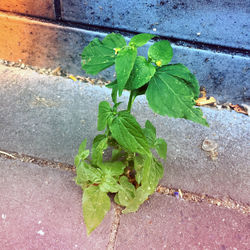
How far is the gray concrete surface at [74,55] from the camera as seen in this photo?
178 centimetres

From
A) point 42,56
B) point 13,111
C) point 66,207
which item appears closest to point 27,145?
point 13,111

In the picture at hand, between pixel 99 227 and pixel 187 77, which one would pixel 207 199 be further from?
pixel 187 77

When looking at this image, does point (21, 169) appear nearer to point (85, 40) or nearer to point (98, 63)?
point (98, 63)

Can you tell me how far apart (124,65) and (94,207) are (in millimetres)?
596

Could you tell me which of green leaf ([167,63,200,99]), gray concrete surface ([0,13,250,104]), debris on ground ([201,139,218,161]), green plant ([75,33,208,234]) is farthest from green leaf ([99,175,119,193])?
gray concrete surface ([0,13,250,104])

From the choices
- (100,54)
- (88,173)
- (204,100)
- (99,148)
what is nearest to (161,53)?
(100,54)

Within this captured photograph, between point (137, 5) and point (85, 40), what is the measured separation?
1.42ft

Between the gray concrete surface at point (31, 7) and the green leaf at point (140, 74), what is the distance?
1.19 metres

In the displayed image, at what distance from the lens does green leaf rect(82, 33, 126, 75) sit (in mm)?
917

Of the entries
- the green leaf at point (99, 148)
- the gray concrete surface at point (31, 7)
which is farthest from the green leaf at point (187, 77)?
the gray concrete surface at point (31, 7)

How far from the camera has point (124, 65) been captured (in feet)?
2.71

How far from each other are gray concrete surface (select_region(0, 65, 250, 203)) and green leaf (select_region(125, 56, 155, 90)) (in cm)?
74

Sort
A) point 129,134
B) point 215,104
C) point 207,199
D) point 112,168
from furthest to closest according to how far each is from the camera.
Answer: point 215,104
point 207,199
point 112,168
point 129,134

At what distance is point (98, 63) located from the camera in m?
0.92
